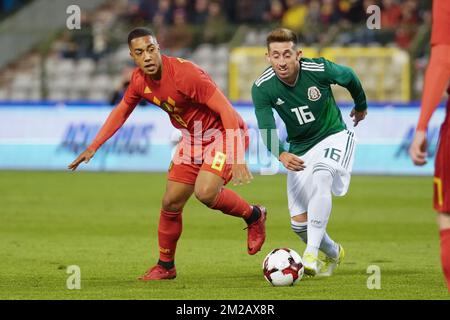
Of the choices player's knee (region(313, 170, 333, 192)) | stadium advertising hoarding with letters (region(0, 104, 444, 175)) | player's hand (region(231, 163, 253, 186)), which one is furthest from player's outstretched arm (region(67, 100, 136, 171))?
stadium advertising hoarding with letters (region(0, 104, 444, 175))

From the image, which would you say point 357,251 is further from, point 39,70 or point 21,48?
point 21,48

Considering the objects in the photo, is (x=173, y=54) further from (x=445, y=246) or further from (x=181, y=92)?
(x=445, y=246)

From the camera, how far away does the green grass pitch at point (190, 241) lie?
8234 mm

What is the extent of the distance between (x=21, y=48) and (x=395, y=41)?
900cm

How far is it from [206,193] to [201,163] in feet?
1.14

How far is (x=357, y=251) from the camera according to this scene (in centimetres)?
1112

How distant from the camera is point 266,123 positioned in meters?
8.95

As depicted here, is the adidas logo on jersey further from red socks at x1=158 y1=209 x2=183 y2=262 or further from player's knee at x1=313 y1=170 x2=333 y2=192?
red socks at x1=158 y1=209 x2=183 y2=262

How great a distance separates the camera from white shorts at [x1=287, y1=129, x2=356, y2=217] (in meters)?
9.11

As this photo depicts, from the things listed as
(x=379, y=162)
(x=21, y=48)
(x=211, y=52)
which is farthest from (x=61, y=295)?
(x=21, y=48)

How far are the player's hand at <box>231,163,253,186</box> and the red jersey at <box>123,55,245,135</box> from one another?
0.76 metres

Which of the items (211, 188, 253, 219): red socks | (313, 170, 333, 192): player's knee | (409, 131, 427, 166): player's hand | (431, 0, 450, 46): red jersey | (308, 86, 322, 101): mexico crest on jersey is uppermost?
(431, 0, 450, 46): red jersey

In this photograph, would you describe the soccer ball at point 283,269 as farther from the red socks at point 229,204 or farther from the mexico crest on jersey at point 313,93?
the mexico crest on jersey at point 313,93

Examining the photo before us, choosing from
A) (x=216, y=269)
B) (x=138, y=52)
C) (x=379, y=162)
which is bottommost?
(x=379, y=162)
